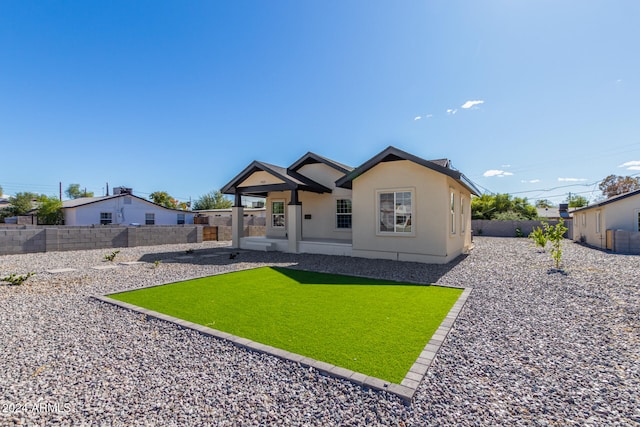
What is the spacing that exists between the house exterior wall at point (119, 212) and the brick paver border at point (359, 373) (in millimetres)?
29703

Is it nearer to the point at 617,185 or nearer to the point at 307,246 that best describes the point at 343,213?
the point at 307,246

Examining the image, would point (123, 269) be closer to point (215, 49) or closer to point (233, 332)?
point (233, 332)

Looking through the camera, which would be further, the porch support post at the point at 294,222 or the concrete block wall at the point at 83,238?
the porch support post at the point at 294,222

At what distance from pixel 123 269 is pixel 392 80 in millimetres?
13628

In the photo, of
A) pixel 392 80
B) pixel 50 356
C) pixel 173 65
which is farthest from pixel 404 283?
pixel 173 65

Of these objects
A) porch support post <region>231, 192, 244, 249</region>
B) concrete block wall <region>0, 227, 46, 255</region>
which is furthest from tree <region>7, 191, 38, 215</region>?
porch support post <region>231, 192, 244, 249</region>

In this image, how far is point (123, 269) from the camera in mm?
9648

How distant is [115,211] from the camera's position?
95.6ft

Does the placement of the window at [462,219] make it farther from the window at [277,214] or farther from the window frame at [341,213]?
the window at [277,214]

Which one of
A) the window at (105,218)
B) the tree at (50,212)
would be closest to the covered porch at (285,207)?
the window at (105,218)

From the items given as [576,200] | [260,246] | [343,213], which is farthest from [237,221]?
[576,200]

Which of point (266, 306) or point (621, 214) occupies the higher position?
point (621, 214)

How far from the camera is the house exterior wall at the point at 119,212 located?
27531 millimetres

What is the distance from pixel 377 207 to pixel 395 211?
718mm
